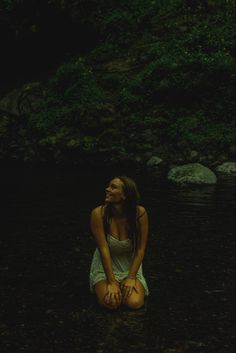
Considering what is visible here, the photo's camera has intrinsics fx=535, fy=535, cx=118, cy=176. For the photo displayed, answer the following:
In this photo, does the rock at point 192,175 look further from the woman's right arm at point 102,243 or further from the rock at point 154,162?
the woman's right arm at point 102,243

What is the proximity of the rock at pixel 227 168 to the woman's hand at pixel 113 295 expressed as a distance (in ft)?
46.4

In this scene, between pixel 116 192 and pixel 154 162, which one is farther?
pixel 154 162

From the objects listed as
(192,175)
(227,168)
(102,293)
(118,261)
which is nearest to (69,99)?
(227,168)

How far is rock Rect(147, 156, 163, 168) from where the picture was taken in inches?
822

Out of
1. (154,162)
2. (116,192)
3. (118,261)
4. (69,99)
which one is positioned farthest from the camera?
(69,99)

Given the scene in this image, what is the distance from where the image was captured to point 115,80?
23703 mm

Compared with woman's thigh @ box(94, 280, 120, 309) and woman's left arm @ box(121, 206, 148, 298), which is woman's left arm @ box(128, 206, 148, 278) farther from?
woman's thigh @ box(94, 280, 120, 309)

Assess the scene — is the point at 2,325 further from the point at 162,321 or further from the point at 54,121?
the point at 54,121

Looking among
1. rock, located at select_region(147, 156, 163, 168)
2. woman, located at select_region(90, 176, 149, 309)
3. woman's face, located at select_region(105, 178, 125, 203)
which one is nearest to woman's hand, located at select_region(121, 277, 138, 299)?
woman, located at select_region(90, 176, 149, 309)

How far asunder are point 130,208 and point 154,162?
1459 cm

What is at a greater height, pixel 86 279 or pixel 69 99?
pixel 69 99

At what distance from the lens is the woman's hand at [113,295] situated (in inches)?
250

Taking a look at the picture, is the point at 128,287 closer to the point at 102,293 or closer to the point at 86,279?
the point at 102,293

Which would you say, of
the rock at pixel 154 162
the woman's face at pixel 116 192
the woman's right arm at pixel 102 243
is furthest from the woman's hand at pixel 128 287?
the rock at pixel 154 162
